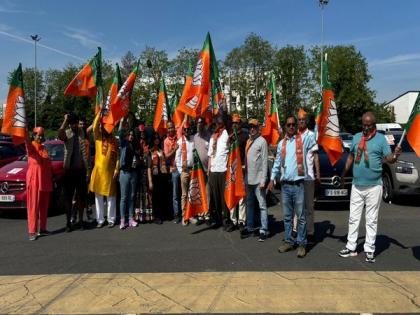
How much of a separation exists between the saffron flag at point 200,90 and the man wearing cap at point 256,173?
140 cm

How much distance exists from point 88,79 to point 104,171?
1911 millimetres

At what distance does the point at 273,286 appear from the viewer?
4.98m

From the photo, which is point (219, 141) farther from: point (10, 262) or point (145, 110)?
point (145, 110)

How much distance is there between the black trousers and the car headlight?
206 inches

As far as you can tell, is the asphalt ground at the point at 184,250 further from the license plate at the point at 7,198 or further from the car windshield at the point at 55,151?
the car windshield at the point at 55,151

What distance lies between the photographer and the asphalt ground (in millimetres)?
5801

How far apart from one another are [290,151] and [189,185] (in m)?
2.67

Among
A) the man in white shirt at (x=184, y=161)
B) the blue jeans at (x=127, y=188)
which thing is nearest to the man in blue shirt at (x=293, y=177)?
the man in white shirt at (x=184, y=161)

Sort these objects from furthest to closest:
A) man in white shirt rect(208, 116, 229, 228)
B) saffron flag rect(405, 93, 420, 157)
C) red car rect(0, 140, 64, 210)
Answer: red car rect(0, 140, 64, 210)
man in white shirt rect(208, 116, 229, 228)
saffron flag rect(405, 93, 420, 157)

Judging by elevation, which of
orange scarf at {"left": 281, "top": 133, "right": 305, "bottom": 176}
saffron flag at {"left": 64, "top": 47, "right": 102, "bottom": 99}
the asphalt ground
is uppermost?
saffron flag at {"left": 64, "top": 47, "right": 102, "bottom": 99}

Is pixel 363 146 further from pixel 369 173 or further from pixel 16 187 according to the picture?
pixel 16 187

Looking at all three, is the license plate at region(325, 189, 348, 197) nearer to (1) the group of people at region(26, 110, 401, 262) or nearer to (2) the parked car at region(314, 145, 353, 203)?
(2) the parked car at region(314, 145, 353, 203)

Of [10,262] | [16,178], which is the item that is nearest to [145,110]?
[16,178]

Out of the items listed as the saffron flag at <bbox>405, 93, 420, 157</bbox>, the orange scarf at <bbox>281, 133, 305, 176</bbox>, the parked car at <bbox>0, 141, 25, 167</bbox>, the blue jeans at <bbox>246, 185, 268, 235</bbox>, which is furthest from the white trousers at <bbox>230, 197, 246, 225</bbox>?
the parked car at <bbox>0, 141, 25, 167</bbox>
